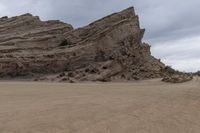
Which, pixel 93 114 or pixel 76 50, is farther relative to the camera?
pixel 76 50

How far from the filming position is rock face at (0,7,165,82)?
2183cm

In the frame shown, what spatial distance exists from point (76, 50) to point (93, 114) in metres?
13.3

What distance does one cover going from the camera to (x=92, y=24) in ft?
82.0

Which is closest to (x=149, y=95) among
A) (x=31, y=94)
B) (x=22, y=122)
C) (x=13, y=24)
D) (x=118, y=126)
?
(x=31, y=94)

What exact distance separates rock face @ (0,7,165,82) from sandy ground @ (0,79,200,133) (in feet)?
23.6

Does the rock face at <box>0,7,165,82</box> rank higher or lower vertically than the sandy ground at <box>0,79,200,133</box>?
higher

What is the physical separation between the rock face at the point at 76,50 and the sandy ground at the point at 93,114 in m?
7.18

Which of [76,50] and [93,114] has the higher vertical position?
[76,50]

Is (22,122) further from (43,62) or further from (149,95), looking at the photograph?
(43,62)

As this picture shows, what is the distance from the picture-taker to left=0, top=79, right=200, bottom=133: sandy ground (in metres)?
8.48

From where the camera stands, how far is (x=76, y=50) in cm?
2306

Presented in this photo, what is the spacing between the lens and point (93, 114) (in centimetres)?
998

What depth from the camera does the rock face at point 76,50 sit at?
71.6ft

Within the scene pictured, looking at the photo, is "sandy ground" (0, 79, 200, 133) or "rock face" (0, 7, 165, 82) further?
"rock face" (0, 7, 165, 82)
